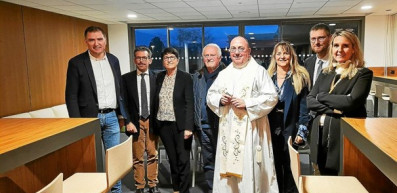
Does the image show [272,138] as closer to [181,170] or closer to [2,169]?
[181,170]

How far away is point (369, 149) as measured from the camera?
1.48 m

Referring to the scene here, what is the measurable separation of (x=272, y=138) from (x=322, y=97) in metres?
0.74

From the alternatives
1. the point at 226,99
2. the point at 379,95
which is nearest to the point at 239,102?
the point at 226,99

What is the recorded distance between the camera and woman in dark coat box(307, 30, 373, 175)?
6.48ft

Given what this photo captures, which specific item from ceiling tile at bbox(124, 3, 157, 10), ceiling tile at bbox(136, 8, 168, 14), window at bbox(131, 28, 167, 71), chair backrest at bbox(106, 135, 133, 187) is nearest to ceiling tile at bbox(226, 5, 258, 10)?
ceiling tile at bbox(136, 8, 168, 14)

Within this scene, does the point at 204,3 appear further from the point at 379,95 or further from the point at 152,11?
the point at 379,95

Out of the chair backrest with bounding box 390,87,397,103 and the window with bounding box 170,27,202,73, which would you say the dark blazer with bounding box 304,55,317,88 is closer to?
the chair backrest with bounding box 390,87,397,103

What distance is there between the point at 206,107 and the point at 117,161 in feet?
4.18

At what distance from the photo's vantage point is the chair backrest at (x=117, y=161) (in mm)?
1733

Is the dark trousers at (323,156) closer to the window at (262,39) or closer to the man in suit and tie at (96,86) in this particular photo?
the man in suit and tie at (96,86)

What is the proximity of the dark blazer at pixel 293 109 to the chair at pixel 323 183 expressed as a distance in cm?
82

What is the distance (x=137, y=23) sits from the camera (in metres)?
7.36

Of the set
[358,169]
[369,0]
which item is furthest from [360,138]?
[369,0]

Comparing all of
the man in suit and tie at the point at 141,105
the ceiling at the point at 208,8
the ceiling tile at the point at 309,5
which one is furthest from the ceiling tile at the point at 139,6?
the ceiling tile at the point at 309,5
